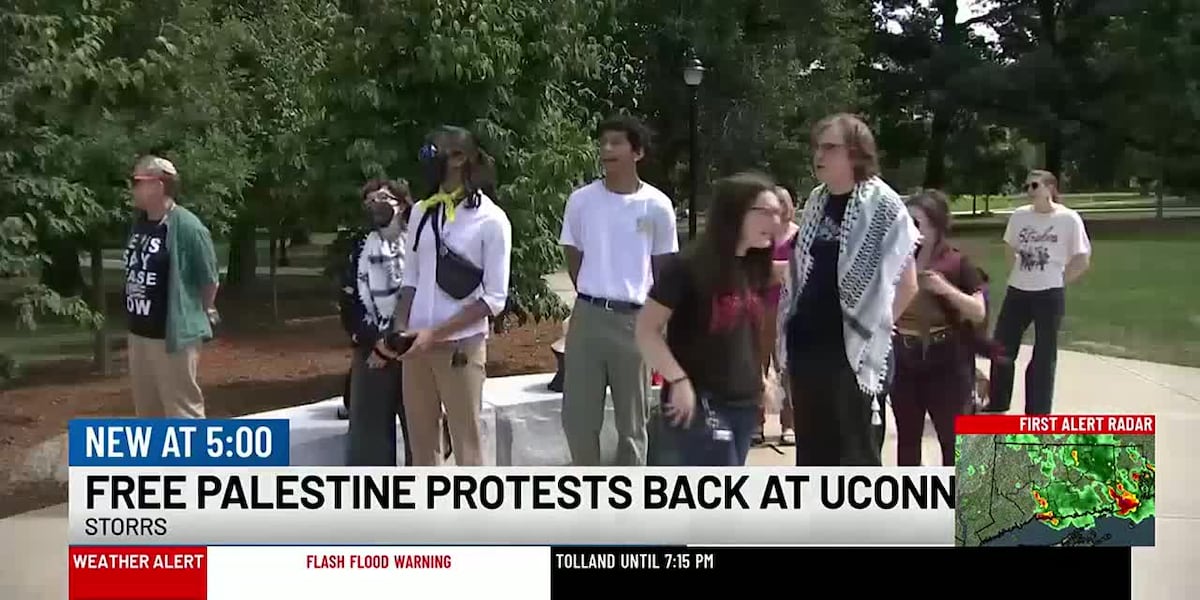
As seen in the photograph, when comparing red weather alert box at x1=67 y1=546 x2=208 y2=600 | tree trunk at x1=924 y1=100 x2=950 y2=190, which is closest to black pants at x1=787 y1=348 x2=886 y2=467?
tree trunk at x1=924 y1=100 x2=950 y2=190

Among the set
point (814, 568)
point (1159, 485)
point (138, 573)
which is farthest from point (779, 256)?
point (138, 573)

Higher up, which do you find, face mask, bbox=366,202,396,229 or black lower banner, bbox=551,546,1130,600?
face mask, bbox=366,202,396,229

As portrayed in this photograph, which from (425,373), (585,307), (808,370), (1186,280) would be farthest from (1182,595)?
(425,373)

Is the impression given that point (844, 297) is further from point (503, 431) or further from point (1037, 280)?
point (503, 431)

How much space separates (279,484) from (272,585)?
24cm

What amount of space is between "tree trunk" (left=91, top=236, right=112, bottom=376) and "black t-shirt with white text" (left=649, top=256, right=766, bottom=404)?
1.37m

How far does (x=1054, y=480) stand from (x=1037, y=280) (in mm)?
470

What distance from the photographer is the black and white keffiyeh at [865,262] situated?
263cm

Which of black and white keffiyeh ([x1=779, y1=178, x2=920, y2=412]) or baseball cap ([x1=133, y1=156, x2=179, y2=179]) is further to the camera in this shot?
baseball cap ([x1=133, y1=156, x2=179, y2=179])

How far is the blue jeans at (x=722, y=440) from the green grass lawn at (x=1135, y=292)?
2.16ft

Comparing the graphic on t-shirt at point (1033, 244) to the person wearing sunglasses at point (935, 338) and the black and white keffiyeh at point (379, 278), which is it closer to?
the person wearing sunglasses at point (935, 338)

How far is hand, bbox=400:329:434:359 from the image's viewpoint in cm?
279

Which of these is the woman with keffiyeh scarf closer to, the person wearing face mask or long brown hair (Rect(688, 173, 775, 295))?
long brown hair (Rect(688, 173, 775, 295))

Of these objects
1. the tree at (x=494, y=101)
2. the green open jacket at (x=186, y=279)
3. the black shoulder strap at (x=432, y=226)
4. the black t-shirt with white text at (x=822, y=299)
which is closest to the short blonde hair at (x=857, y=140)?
the black t-shirt with white text at (x=822, y=299)
